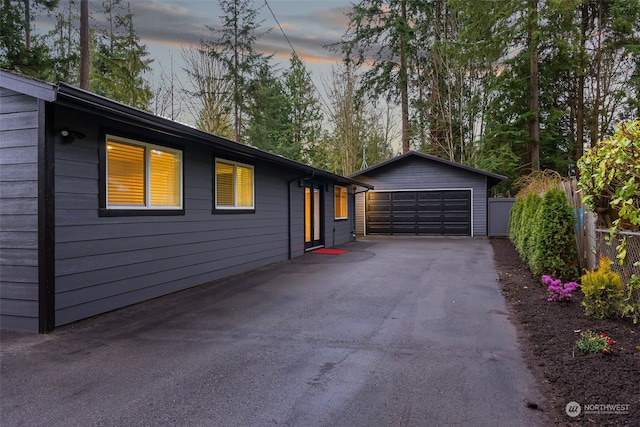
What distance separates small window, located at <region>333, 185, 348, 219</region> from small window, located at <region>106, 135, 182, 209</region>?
812 cm

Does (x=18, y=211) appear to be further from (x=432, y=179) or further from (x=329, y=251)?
(x=432, y=179)

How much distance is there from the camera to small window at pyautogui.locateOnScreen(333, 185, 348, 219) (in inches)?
541

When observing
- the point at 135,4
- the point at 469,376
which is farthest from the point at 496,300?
the point at 135,4

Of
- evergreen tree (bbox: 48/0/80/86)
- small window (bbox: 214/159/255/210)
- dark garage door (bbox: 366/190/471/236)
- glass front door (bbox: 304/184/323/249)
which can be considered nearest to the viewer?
small window (bbox: 214/159/255/210)

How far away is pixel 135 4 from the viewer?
14453 mm

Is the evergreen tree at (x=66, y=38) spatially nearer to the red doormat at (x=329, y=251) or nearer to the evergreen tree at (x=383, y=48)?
the red doormat at (x=329, y=251)

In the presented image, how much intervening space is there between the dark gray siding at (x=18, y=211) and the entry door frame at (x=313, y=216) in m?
7.27

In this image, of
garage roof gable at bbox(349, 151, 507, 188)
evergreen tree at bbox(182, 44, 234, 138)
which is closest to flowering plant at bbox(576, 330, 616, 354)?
garage roof gable at bbox(349, 151, 507, 188)

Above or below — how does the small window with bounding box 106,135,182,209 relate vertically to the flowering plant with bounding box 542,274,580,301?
above

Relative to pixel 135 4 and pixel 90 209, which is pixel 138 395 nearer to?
pixel 90 209

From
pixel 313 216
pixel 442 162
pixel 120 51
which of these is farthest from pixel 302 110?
pixel 313 216

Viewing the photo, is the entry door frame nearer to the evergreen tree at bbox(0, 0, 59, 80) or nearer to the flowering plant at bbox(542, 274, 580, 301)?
the flowering plant at bbox(542, 274, 580, 301)

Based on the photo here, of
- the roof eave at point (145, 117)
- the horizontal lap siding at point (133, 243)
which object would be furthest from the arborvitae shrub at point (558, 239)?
the horizontal lap siding at point (133, 243)

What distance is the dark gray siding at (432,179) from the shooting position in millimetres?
15727
